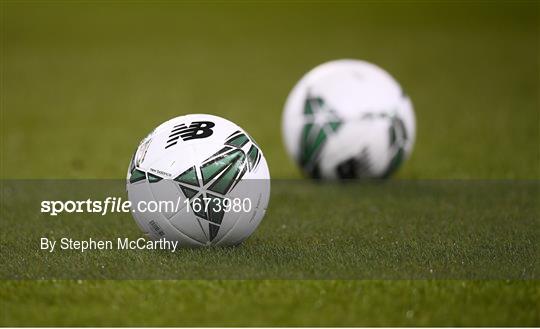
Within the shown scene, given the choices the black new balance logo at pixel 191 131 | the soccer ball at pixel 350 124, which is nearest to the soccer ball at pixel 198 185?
the black new balance logo at pixel 191 131

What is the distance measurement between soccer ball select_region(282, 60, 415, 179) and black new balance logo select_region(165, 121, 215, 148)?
12.0 feet

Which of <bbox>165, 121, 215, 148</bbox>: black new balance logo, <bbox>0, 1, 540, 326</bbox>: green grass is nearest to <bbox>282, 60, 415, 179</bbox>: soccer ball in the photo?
<bbox>0, 1, 540, 326</bbox>: green grass

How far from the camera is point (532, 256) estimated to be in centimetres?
696

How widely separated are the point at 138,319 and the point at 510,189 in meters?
6.50

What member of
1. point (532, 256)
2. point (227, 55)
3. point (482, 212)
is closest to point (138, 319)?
point (532, 256)

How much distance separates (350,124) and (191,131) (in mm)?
3863

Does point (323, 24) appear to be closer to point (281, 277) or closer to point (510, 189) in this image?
point (510, 189)

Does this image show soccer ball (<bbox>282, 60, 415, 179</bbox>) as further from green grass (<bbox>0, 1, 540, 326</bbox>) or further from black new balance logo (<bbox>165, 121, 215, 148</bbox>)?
black new balance logo (<bbox>165, 121, 215, 148</bbox>)

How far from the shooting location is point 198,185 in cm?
679

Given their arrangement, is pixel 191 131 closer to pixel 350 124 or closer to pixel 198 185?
pixel 198 185

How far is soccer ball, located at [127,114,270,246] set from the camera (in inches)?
268

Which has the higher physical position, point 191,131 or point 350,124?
point 191,131

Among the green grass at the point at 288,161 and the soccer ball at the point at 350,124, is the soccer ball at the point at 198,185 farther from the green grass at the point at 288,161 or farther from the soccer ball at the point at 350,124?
the soccer ball at the point at 350,124

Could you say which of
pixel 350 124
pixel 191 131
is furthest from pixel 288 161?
pixel 191 131
